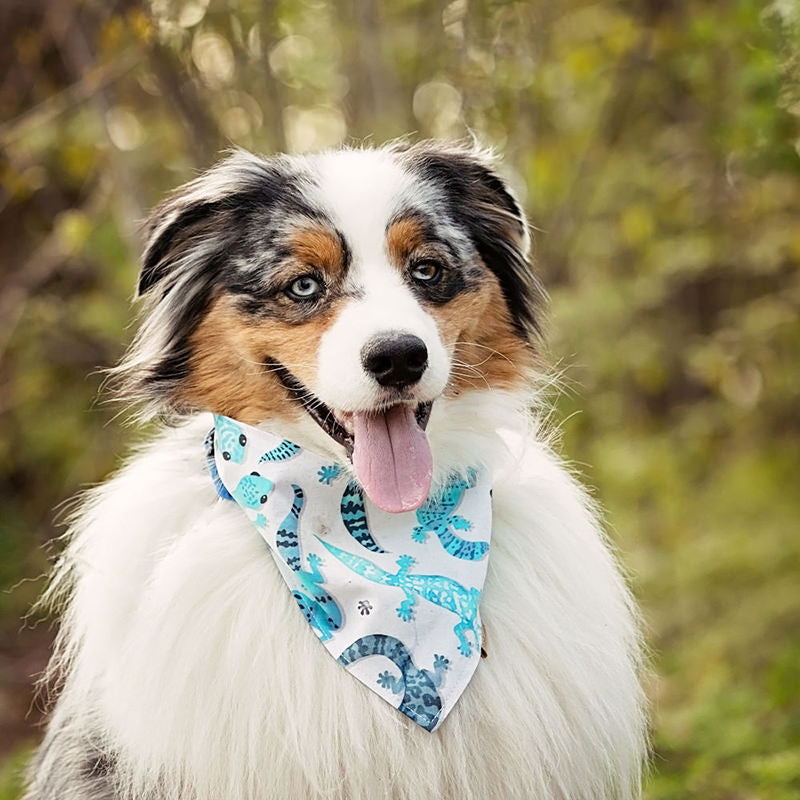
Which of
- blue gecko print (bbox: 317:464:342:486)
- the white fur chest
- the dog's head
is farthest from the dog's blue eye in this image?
the white fur chest

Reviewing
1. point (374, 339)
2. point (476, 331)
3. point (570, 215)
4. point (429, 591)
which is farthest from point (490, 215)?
point (570, 215)

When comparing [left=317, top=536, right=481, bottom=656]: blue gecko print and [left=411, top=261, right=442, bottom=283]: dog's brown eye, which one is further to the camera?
[left=411, top=261, right=442, bottom=283]: dog's brown eye

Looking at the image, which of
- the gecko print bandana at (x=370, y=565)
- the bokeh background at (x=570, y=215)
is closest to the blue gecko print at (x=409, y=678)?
the gecko print bandana at (x=370, y=565)

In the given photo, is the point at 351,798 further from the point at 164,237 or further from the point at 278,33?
the point at 278,33

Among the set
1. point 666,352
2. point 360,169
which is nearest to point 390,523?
point 360,169

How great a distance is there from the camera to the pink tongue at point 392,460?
2809 millimetres

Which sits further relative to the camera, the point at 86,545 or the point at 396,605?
the point at 86,545

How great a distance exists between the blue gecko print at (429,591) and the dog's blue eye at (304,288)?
669 mm

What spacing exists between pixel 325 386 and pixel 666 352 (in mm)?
5590

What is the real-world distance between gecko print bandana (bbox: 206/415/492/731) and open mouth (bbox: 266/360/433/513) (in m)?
0.11

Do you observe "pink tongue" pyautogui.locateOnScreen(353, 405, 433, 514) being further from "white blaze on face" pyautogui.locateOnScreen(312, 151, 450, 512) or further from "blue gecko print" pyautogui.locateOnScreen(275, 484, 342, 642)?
"blue gecko print" pyautogui.locateOnScreen(275, 484, 342, 642)

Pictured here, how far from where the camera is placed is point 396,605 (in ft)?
9.27

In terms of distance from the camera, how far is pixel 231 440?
2.89 m

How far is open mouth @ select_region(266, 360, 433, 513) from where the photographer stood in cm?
281
